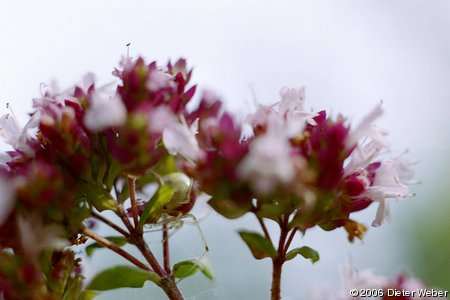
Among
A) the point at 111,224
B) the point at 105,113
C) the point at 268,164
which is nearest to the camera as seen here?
the point at 268,164

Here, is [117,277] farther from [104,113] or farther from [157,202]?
[104,113]

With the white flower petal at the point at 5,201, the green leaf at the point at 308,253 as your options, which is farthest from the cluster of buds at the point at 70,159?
the green leaf at the point at 308,253

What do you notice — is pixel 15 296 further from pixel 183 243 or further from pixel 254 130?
pixel 183 243

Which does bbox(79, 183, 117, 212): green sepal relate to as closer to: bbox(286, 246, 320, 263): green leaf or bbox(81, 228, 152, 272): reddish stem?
bbox(81, 228, 152, 272): reddish stem

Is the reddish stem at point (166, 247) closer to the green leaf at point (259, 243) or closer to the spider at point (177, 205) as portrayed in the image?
the spider at point (177, 205)

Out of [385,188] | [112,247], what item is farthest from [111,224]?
[385,188]

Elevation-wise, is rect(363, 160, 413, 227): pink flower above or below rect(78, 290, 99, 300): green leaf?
above

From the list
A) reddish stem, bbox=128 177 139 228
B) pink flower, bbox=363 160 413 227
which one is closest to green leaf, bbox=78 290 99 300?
reddish stem, bbox=128 177 139 228
